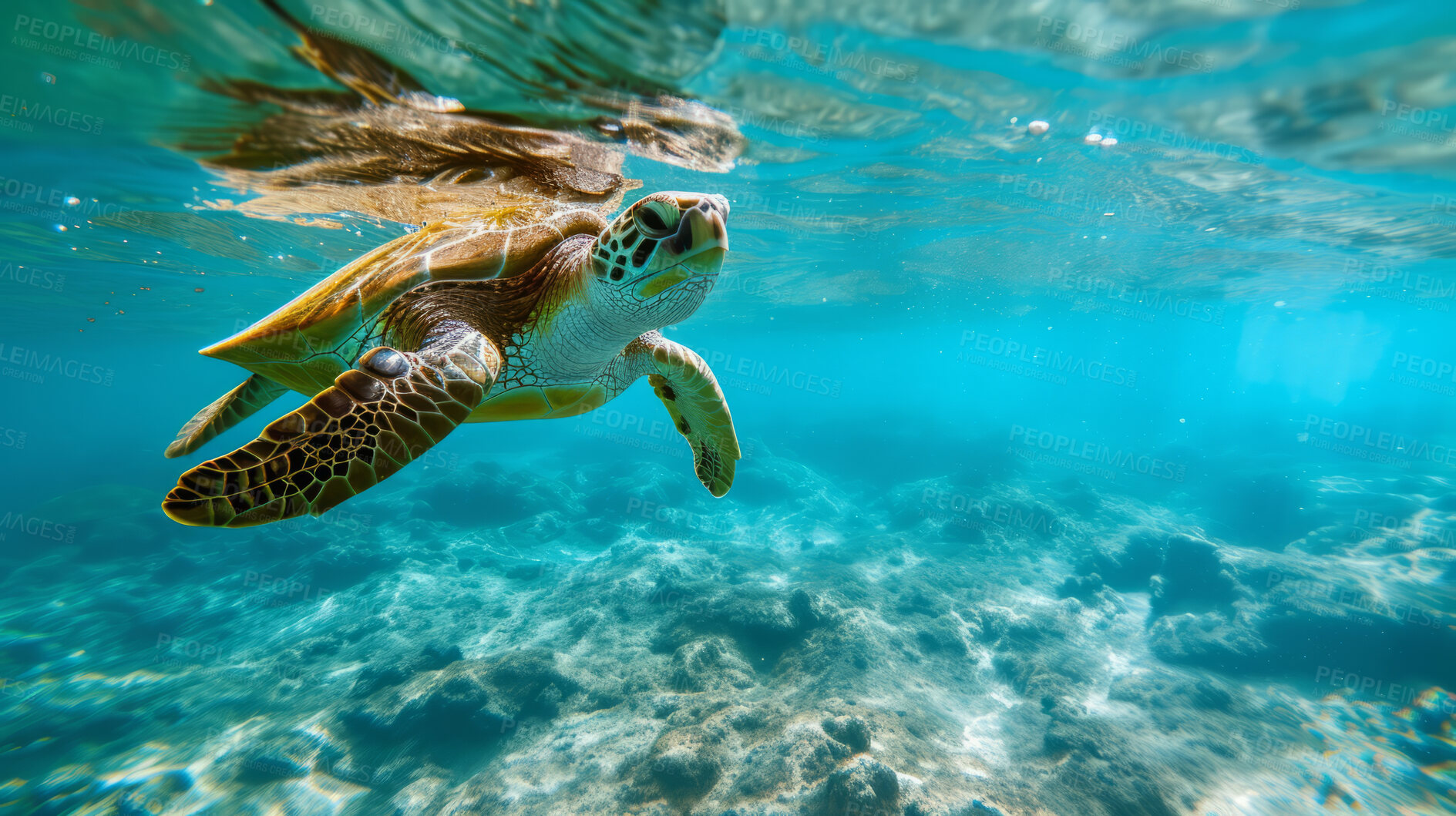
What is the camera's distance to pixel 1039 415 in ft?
141

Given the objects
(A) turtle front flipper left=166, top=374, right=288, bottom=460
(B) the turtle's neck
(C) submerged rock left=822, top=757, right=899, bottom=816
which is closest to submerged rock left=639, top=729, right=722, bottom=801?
(C) submerged rock left=822, top=757, right=899, bottom=816

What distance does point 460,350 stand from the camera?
2389 mm

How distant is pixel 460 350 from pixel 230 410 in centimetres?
351

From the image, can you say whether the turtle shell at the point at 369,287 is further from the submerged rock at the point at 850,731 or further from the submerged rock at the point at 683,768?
the submerged rock at the point at 850,731

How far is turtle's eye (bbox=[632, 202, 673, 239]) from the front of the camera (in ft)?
7.25

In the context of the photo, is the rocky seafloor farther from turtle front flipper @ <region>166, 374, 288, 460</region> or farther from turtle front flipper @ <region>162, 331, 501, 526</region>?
turtle front flipper @ <region>162, 331, 501, 526</region>

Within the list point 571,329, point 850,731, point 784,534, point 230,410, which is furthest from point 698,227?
point 784,534

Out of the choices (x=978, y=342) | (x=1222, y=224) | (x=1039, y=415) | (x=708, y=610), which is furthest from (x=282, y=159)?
(x=978, y=342)

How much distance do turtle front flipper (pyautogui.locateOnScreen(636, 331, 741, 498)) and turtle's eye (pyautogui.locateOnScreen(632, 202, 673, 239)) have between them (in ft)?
4.75

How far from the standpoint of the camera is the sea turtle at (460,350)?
5.79 ft

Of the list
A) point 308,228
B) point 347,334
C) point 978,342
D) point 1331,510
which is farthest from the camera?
point 978,342

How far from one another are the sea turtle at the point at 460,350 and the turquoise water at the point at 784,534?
7.57 feet

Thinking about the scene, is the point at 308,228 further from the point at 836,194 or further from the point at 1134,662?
the point at 1134,662

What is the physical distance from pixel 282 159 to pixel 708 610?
27.9ft
